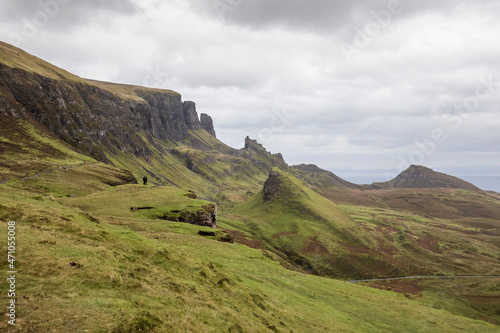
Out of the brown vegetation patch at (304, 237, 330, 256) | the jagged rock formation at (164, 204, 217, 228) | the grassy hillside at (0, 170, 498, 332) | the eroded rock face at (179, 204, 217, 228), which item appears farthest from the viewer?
the brown vegetation patch at (304, 237, 330, 256)

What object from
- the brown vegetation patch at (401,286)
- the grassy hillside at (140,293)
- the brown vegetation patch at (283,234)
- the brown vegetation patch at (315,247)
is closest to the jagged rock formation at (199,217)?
the grassy hillside at (140,293)

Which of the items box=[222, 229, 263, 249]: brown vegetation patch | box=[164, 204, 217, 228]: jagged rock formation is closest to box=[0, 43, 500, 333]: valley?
box=[164, 204, 217, 228]: jagged rock formation

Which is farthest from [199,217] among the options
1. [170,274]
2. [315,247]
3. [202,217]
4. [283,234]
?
[283,234]

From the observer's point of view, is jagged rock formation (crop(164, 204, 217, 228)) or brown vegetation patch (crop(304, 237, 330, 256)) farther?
brown vegetation patch (crop(304, 237, 330, 256))

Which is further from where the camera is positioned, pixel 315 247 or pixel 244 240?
pixel 315 247

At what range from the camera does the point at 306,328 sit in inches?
1259

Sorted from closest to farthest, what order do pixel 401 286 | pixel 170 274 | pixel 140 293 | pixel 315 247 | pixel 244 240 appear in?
pixel 140 293, pixel 170 274, pixel 401 286, pixel 244 240, pixel 315 247

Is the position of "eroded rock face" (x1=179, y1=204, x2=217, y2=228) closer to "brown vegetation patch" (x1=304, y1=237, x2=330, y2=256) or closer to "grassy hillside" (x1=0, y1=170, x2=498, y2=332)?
"grassy hillside" (x1=0, y1=170, x2=498, y2=332)

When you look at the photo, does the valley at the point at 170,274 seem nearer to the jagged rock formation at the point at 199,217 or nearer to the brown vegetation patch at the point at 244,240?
the jagged rock formation at the point at 199,217

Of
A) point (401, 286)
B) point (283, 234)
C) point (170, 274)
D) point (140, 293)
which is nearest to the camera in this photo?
point (140, 293)

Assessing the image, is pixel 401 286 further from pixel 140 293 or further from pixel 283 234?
pixel 140 293

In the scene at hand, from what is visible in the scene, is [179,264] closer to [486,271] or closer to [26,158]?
[26,158]

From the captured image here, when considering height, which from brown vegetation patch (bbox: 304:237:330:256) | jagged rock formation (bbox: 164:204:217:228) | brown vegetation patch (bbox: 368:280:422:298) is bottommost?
brown vegetation patch (bbox: 368:280:422:298)

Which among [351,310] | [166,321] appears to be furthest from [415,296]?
[166,321]
